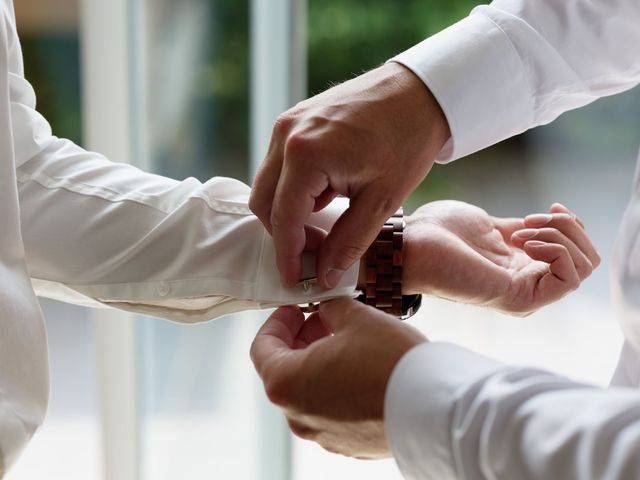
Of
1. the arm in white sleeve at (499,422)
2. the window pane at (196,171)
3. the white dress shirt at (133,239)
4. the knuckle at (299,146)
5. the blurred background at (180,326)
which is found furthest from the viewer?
the window pane at (196,171)

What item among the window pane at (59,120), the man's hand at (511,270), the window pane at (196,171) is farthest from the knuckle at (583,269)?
the window pane at (59,120)

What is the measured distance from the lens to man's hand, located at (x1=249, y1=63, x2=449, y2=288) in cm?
80

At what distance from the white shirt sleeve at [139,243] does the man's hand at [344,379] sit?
6.2 inches

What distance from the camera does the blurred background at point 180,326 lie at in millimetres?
1842

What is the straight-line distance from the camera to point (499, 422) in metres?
0.59

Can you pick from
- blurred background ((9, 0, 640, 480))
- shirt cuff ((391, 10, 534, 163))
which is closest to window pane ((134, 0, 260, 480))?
blurred background ((9, 0, 640, 480))

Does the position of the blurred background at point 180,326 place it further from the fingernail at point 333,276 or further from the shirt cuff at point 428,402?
the shirt cuff at point 428,402

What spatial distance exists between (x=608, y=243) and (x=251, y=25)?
4.45 ft

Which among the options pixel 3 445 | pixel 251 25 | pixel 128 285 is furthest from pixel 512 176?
pixel 3 445

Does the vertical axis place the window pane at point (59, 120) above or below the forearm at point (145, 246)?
below

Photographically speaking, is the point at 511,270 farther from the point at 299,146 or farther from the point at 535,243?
the point at 299,146

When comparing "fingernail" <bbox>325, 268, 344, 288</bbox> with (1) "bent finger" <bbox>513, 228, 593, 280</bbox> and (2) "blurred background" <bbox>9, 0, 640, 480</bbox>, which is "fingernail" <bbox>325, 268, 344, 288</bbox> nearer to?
(1) "bent finger" <bbox>513, 228, 593, 280</bbox>

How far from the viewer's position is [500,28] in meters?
0.95

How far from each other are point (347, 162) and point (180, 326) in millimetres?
1366
